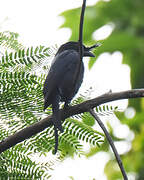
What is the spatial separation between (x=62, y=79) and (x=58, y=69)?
0.10 m

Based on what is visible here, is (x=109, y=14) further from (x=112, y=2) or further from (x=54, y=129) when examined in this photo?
(x=54, y=129)

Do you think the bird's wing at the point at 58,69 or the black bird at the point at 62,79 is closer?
the black bird at the point at 62,79

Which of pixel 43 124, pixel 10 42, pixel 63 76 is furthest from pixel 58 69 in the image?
pixel 43 124

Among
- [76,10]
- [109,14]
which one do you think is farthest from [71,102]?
Result: [109,14]

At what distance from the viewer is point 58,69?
358 cm

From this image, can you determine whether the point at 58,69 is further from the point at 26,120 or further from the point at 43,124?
the point at 43,124

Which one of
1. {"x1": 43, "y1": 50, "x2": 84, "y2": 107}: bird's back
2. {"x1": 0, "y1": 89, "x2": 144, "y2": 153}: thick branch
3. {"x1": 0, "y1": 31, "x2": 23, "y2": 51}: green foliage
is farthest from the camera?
{"x1": 43, "y1": 50, "x2": 84, "y2": 107}: bird's back

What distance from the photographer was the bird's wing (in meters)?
2.96

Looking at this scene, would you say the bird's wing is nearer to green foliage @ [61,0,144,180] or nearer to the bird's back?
the bird's back

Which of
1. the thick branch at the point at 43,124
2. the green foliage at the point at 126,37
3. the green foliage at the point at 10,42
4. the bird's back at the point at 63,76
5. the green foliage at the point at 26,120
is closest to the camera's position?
the thick branch at the point at 43,124

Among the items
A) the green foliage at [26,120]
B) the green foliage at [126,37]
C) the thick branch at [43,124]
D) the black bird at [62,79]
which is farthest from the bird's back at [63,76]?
the green foliage at [126,37]

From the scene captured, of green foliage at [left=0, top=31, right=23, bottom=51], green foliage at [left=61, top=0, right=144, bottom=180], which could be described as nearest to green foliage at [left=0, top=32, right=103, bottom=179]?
green foliage at [left=0, top=31, right=23, bottom=51]

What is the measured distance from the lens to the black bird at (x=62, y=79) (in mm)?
2852

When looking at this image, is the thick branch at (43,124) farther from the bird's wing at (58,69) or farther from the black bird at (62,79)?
the bird's wing at (58,69)
